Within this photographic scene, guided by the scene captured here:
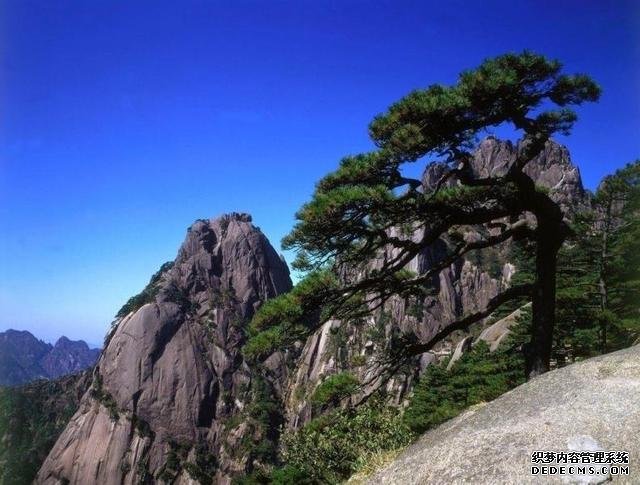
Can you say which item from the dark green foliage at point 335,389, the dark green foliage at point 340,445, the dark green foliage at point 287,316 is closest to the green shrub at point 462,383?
the dark green foliage at point 340,445

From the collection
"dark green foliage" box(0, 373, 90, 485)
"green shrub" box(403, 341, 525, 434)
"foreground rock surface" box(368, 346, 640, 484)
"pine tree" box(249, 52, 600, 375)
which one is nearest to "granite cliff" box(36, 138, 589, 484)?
"dark green foliage" box(0, 373, 90, 485)

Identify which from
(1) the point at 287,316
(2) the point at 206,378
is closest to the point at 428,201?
(1) the point at 287,316

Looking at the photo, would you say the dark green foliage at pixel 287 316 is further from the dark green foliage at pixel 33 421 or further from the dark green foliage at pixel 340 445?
the dark green foliage at pixel 33 421

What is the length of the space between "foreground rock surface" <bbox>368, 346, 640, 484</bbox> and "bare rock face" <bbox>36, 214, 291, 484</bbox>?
72491mm

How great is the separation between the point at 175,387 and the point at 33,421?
4962 centimetres

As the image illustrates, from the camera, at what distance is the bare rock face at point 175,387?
A: 7894 cm

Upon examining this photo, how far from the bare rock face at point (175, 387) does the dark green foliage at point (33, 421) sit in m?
10.1

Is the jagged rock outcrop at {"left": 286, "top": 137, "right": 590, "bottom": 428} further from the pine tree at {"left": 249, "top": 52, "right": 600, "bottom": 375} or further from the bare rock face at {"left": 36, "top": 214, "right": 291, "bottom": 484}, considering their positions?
the pine tree at {"left": 249, "top": 52, "right": 600, "bottom": 375}

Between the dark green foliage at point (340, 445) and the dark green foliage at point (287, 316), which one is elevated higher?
the dark green foliage at point (287, 316)

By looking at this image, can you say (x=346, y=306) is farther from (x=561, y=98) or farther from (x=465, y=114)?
(x=561, y=98)

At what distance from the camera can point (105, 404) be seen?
83750mm

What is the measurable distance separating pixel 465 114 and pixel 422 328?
257 feet

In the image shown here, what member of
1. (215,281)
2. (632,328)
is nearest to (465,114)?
(632,328)

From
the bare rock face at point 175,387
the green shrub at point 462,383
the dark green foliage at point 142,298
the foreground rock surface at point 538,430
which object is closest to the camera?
the foreground rock surface at point 538,430
